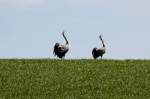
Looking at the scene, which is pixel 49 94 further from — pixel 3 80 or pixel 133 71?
pixel 133 71

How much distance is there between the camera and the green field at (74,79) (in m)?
34.0

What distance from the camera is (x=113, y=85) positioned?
119 feet

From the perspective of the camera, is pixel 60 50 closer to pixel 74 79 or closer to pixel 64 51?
pixel 64 51

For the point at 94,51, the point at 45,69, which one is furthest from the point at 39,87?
the point at 94,51

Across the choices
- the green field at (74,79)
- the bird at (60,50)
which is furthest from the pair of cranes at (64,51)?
the green field at (74,79)

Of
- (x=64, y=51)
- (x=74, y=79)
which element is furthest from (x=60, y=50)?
(x=74, y=79)

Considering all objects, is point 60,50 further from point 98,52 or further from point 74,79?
point 74,79

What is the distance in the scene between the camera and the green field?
1337 inches

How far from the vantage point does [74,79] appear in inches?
1471

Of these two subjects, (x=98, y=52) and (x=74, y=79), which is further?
(x=98, y=52)

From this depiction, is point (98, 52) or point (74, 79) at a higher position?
point (98, 52)

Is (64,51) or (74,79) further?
(64,51)

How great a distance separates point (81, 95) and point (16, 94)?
280 centimetres

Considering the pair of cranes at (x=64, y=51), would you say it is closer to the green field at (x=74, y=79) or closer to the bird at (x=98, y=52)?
the bird at (x=98, y=52)
